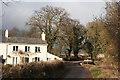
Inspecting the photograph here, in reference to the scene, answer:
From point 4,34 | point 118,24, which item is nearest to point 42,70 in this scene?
point 118,24

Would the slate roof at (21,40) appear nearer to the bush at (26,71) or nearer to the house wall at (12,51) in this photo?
the house wall at (12,51)

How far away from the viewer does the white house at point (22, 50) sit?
94.9 feet

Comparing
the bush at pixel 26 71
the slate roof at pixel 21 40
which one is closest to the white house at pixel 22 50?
the slate roof at pixel 21 40

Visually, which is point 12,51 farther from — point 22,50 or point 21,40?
point 21,40

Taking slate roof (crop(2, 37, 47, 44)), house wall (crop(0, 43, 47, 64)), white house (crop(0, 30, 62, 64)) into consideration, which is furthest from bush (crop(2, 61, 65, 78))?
slate roof (crop(2, 37, 47, 44))

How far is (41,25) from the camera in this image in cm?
3541

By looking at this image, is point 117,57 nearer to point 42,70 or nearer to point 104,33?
point 104,33

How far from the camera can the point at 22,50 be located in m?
30.3

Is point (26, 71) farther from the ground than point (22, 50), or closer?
closer

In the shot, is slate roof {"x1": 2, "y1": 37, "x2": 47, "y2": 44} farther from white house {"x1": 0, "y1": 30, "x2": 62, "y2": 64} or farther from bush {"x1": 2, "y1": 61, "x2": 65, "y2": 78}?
bush {"x1": 2, "y1": 61, "x2": 65, "y2": 78}

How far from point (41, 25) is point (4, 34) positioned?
326 inches

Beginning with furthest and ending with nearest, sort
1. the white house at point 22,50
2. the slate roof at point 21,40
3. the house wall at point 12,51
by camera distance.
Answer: the slate roof at point 21,40
the white house at point 22,50
the house wall at point 12,51

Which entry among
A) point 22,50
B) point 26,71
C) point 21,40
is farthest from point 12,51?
point 26,71

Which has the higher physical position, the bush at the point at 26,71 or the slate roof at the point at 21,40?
the slate roof at the point at 21,40
